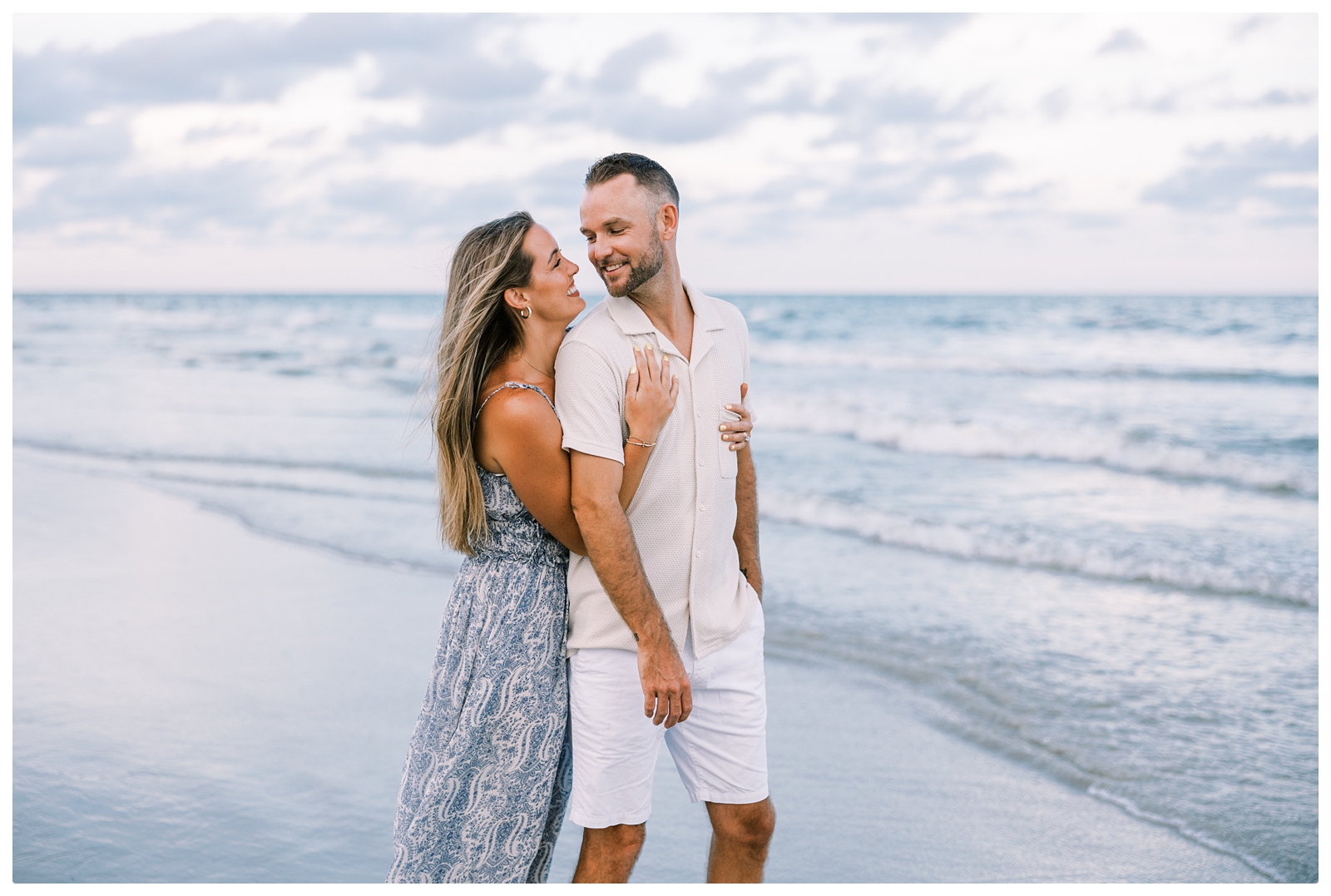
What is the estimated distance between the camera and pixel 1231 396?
15.4 m

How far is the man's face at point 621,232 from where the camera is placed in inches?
102

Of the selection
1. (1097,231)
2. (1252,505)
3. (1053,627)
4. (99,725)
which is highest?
(1097,231)

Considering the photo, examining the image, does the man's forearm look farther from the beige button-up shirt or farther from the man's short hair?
the man's short hair

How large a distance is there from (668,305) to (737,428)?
1.24ft

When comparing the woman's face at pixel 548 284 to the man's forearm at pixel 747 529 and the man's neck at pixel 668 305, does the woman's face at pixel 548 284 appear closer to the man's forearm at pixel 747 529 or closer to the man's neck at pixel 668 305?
the man's neck at pixel 668 305

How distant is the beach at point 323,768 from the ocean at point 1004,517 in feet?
0.38

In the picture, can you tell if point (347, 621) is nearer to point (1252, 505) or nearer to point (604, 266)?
point (604, 266)

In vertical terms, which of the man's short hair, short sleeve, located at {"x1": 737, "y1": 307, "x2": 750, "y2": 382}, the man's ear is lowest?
short sleeve, located at {"x1": 737, "y1": 307, "x2": 750, "y2": 382}

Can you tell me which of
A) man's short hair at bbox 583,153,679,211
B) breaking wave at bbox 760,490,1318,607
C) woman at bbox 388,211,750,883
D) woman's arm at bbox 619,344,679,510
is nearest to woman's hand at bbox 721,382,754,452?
woman at bbox 388,211,750,883

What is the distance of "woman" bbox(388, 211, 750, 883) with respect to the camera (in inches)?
100

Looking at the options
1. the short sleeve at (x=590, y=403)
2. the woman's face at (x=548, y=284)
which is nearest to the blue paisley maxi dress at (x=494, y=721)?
the short sleeve at (x=590, y=403)

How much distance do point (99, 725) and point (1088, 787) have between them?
13.1 ft

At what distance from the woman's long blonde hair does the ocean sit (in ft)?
0.40

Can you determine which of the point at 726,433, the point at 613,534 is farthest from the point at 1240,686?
the point at 613,534
